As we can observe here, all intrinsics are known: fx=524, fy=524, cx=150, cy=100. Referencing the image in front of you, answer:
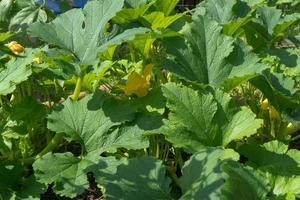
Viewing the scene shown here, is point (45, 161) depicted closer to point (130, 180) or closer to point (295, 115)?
point (130, 180)

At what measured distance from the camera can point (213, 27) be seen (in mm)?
2002

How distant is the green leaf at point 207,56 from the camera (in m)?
1.94

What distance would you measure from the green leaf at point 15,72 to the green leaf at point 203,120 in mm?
488

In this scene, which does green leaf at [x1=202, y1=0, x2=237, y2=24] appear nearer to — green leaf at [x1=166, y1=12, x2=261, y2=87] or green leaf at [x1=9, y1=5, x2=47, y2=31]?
green leaf at [x1=166, y1=12, x2=261, y2=87]

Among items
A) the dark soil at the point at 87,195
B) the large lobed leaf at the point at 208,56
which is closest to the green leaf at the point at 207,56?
the large lobed leaf at the point at 208,56

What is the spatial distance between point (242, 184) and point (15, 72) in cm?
89

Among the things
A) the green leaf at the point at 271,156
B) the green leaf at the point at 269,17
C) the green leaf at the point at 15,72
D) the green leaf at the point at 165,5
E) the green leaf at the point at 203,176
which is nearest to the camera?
the green leaf at the point at 203,176

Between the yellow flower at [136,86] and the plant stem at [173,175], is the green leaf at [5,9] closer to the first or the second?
the yellow flower at [136,86]

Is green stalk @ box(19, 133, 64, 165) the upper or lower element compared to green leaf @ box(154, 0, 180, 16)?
lower

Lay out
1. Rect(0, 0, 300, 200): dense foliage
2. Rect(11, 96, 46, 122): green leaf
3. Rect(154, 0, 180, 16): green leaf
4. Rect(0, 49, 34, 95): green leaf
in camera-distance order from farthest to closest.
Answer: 1. Rect(154, 0, 180, 16): green leaf
2. Rect(11, 96, 46, 122): green leaf
3. Rect(0, 49, 34, 95): green leaf
4. Rect(0, 0, 300, 200): dense foliage

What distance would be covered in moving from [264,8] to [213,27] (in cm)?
56

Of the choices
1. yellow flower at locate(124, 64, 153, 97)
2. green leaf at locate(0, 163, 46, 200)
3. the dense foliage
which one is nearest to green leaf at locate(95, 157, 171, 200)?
the dense foliage

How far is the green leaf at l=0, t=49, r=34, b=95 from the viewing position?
70.1 inches

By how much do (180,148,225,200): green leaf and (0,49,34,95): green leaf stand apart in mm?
663
